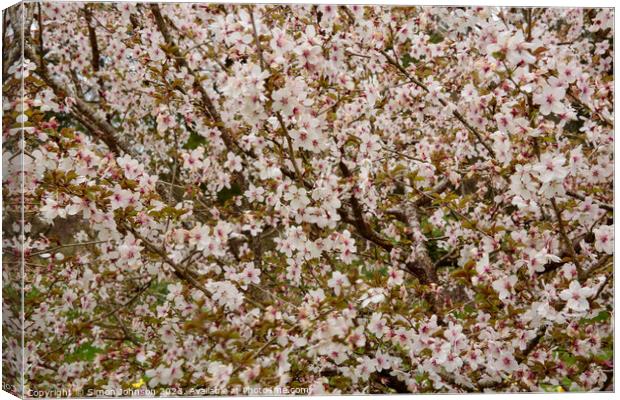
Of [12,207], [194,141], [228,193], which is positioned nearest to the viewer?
[12,207]

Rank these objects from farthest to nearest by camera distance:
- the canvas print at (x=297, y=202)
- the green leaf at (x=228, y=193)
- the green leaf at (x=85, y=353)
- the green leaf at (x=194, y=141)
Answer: the green leaf at (x=194, y=141)
the green leaf at (x=228, y=193)
the green leaf at (x=85, y=353)
the canvas print at (x=297, y=202)

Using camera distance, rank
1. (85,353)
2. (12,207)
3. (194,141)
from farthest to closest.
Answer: (194,141), (85,353), (12,207)

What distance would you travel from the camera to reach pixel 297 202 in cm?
288

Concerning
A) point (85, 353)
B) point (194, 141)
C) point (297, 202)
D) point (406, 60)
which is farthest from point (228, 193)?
point (406, 60)

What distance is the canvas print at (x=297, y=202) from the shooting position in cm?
265

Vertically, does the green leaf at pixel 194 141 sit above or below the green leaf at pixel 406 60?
below

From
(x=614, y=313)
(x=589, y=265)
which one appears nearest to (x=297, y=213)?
(x=589, y=265)

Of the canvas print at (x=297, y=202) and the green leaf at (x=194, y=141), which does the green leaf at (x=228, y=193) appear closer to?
the canvas print at (x=297, y=202)

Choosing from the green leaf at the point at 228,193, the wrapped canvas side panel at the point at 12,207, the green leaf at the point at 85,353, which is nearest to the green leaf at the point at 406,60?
the green leaf at the point at 228,193

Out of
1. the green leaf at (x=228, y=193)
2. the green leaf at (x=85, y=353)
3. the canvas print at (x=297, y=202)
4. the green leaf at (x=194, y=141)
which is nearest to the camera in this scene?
the canvas print at (x=297, y=202)

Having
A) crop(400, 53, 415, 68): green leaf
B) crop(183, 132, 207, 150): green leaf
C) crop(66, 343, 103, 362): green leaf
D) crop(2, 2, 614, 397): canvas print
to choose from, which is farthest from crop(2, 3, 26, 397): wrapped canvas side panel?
crop(400, 53, 415, 68): green leaf

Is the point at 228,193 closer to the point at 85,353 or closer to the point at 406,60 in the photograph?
the point at 85,353

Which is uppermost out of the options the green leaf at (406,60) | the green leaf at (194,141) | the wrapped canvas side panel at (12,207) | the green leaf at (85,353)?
the green leaf at (406,60)

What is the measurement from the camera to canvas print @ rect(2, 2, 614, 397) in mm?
2650
